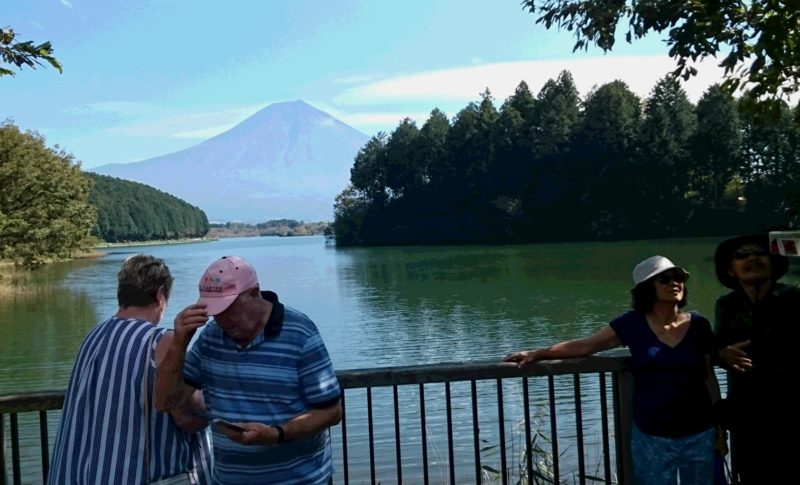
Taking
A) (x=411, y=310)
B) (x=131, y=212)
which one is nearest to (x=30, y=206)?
(x=411, y=310)

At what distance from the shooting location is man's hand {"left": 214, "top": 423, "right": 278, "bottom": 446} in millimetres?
2729

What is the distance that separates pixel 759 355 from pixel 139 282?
2.49m

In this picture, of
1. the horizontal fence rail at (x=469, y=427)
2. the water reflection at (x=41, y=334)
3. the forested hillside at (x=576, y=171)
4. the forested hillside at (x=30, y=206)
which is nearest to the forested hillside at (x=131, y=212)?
the forested hillside at (x=576, y=171)

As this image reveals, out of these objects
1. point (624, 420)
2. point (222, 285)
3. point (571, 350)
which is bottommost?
point (624, 420)

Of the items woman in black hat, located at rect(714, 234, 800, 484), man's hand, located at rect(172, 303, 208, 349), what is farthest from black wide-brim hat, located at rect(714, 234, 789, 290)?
man's hand, located at rect(172, 303, 208, 349)

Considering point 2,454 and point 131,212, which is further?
point 131,212

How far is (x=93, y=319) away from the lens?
29.0 m

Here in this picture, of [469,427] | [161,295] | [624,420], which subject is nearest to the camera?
[161,295]

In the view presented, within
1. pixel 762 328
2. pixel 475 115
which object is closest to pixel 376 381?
pixel 762 328

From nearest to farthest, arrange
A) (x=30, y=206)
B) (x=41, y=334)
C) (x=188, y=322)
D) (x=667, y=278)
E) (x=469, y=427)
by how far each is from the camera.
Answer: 1. (x=188, y=322)
2. (x=667, y=278)
3. (x=469, y=427)
4. (x=41, y=334)
5. (x=30, y=206)

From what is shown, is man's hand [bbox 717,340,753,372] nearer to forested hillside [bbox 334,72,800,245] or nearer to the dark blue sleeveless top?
the dark blue sleeveless top

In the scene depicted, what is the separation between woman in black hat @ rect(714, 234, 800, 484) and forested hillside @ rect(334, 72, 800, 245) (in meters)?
60.6

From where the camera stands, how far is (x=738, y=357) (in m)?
3.38

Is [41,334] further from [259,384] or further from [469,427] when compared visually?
[259,384]
